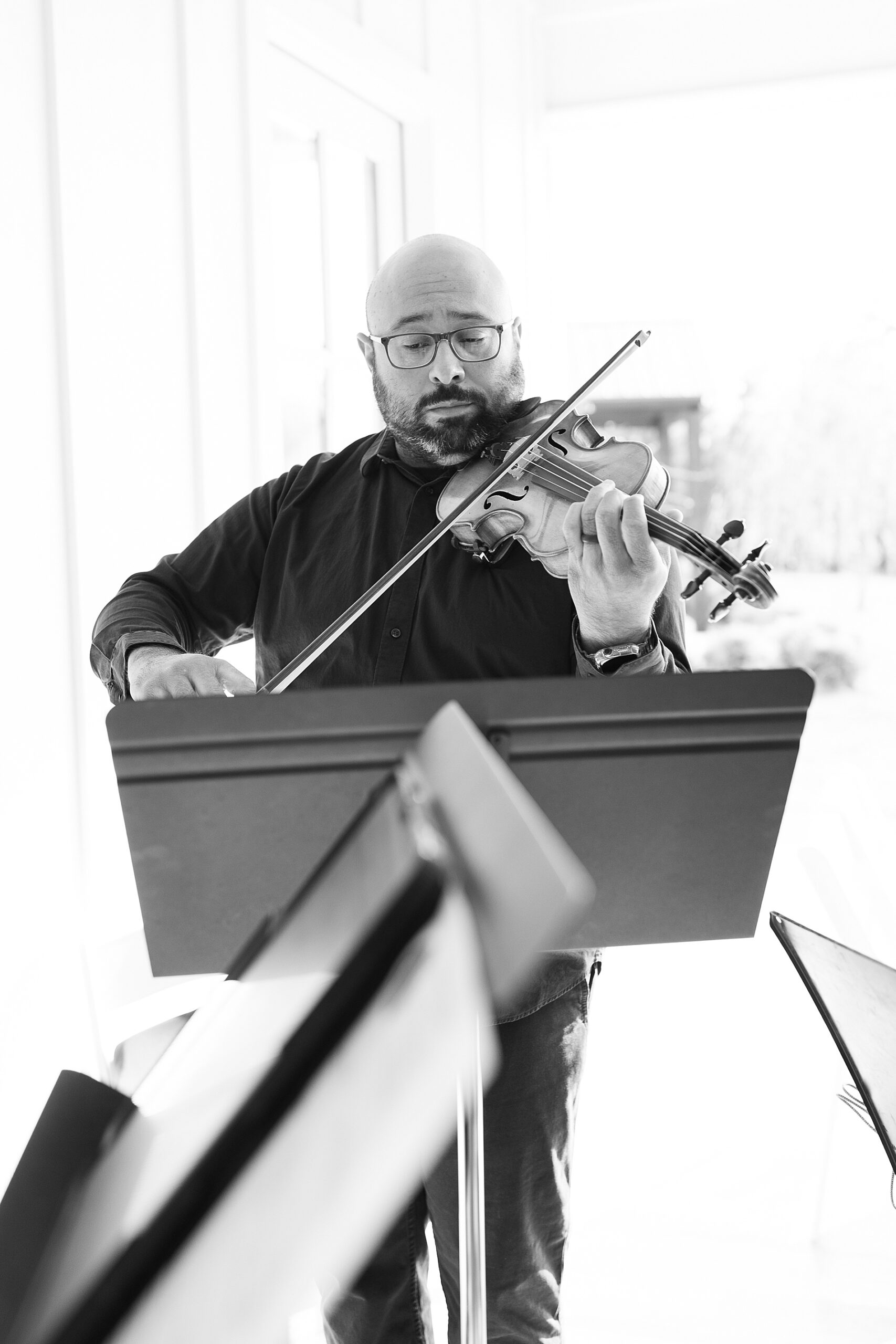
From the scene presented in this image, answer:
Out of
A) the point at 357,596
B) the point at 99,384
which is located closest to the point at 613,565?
the point at 357,596

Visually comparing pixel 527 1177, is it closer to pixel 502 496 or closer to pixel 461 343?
pixel 502 496

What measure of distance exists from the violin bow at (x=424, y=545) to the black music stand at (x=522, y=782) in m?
0.40

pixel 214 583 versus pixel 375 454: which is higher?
pixel 375 454

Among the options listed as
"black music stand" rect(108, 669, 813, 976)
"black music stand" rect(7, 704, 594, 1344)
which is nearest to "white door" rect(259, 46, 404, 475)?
"black music stand" rect(108, 669, 813, 976)

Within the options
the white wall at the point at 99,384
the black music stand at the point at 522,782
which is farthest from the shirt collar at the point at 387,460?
the black music stand at the point at 522,782

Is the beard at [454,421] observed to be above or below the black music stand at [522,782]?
above

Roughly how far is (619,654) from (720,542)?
9.3 inches

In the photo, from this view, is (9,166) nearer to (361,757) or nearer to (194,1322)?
(361,757)

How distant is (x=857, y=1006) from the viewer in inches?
35.0

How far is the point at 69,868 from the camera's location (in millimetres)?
1788

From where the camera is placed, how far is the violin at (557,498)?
1348 mm

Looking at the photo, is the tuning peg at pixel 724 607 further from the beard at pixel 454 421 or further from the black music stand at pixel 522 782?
the black music stand at pixel 522 782

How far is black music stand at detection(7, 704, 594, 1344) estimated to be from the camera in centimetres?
32

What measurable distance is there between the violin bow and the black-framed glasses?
0.36ft
